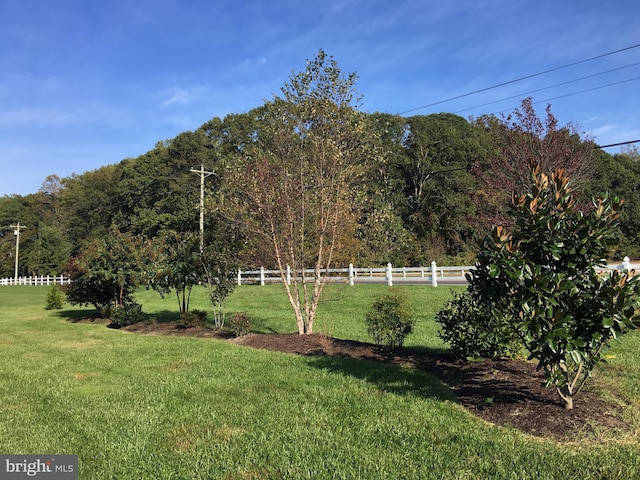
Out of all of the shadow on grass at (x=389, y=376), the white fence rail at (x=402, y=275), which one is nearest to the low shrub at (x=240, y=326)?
the shadow on grass at (x=389, y=376)

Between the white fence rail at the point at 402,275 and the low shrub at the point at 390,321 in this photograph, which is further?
the white fence rail at the point at 402,275

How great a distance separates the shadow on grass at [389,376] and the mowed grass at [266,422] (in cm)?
3

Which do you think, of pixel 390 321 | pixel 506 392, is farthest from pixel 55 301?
pixel 506 392

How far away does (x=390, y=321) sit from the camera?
25.7 ft

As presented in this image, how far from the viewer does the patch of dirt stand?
4406 mm

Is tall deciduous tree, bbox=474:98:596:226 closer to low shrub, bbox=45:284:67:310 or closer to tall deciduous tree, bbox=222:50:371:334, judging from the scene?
tall deciduous tree, bbox=222:50:371:334

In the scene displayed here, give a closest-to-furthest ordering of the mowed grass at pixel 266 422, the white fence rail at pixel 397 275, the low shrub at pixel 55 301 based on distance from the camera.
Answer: the mowed grass at pixel 266 422 < the white fence rail at pixel 397 275 < the low shrub at pixel 55 301

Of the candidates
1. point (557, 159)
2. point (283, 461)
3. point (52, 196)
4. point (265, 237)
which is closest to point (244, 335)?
point (265, 237)

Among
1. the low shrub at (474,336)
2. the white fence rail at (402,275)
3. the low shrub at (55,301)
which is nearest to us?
the low shrub at (474,336)

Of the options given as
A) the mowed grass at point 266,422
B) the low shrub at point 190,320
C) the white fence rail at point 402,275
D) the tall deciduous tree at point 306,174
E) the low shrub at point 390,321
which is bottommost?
the mowed grass at point 266,422

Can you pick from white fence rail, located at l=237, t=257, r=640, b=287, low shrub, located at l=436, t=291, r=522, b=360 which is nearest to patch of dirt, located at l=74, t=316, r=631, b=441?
low shrub, located at l=436, t=291, r=522, b=360

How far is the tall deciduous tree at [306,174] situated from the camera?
382 inches

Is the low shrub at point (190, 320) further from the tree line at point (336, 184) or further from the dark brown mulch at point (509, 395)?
the dark brown mulch at point (509, 395)

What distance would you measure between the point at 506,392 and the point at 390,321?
2.69 m
